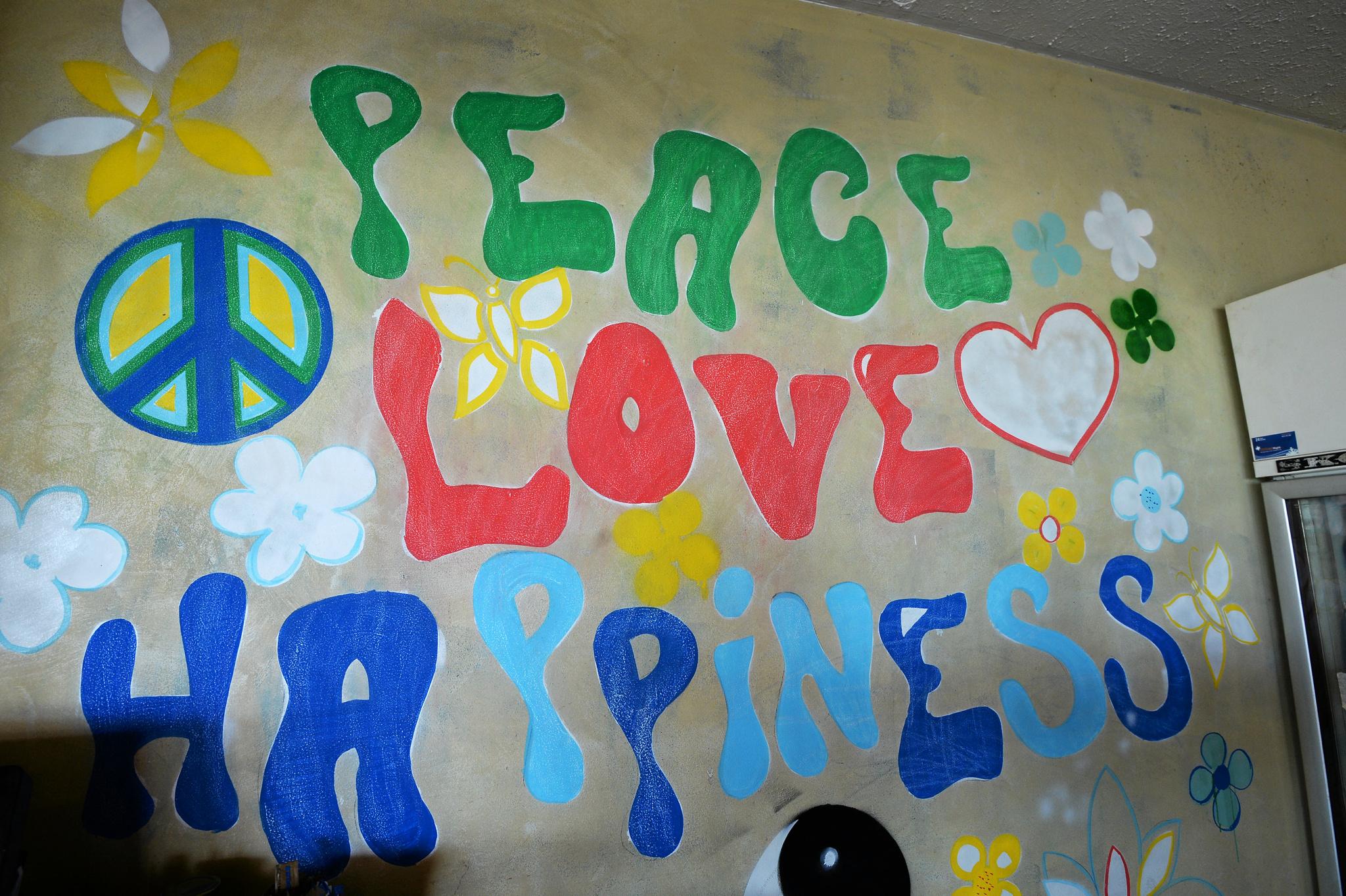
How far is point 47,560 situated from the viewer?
3.76ft

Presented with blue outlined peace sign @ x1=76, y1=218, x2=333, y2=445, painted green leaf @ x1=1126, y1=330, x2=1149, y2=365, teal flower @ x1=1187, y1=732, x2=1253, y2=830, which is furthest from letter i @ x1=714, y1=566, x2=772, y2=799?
painted green leaf @ x1=1126, y1=330, x2=1149, y2=365

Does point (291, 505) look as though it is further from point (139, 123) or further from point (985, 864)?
point (985, 864)

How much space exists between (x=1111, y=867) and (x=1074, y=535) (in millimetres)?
729

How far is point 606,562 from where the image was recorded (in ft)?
4.60

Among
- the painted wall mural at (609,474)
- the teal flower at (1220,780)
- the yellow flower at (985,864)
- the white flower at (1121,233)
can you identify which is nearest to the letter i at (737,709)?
the painted wall mural at (609,474)

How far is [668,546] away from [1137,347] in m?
1.37

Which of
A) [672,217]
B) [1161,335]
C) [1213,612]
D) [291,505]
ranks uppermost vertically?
[672,217]

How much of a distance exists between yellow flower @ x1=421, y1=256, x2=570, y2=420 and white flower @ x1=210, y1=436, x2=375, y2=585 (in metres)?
0.21

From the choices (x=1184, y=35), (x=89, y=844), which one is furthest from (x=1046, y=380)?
(x=89, y=844)

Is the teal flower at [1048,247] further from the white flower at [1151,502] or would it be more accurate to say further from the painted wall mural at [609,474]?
the white flower at [1151,502]

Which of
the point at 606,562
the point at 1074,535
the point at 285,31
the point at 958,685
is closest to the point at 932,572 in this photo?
the point at 958,685

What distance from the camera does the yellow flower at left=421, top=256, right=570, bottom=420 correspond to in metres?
1.39

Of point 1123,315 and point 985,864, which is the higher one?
point 1123,315

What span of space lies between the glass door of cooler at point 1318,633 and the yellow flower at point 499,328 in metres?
1.80
